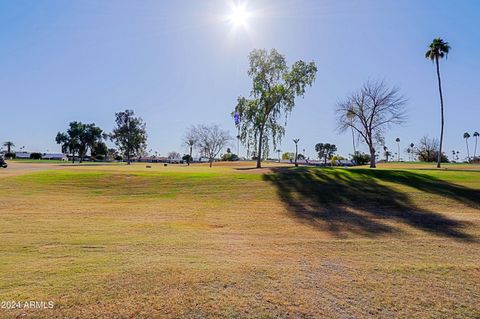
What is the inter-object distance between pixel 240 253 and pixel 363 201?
10.5 m

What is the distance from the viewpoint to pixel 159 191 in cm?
1831

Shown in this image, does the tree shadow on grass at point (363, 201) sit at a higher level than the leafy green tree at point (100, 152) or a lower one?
lower

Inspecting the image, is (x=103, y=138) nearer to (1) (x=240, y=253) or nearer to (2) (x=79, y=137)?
(2) (x=79, y=137)

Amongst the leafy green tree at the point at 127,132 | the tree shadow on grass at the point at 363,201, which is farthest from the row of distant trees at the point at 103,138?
the tree shadow on grass at the point at 363,201

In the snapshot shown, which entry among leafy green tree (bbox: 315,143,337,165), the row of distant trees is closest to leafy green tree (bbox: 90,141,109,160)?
the row of distant trees

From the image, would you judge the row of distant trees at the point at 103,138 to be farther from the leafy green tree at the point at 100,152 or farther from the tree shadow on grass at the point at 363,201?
the tree shadow on grass at the point at 363,201

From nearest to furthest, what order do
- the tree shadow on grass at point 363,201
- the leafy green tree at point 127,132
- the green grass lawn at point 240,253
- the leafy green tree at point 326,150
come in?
the green grass lawn at point 240,253 → the tree shadow on grass at point 363,201 → the leafy green tree at point 127,132 → the leafy green tree at point 326,150

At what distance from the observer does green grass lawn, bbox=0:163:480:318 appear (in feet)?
15.7

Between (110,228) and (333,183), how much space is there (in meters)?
14.1

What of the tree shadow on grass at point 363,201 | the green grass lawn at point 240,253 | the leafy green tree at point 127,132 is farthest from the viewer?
the leafy green tree at point 127,132

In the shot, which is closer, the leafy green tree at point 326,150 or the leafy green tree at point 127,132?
the leafy green tree at point 127,132

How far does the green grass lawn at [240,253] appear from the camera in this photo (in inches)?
189

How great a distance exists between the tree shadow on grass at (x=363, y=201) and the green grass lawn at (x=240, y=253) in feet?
0.43

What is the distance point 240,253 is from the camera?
24.9ft
